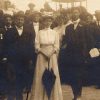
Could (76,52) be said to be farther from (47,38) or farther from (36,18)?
(36,18)

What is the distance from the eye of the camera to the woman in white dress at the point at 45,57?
21.9 feet

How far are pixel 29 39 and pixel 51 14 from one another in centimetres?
51

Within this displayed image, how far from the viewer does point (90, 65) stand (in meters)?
7.24

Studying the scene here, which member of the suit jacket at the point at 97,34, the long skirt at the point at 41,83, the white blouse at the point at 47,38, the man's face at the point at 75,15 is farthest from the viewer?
the suit jacket at the point at 97,34

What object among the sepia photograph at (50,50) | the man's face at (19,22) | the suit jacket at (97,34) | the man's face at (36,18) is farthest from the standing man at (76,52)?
the man's face at (19,22)

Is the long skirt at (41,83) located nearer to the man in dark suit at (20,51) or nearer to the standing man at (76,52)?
the man in dark suit at (20,51)

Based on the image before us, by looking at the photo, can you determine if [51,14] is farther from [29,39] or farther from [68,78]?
[68,78]

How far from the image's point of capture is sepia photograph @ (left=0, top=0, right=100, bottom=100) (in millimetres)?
6770

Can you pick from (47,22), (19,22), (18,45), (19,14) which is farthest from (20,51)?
(47,22)

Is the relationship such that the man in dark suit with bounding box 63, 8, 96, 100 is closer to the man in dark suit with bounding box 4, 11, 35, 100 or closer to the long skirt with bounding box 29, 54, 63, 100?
the long skirt with bounding box 29, 54, 63, 100

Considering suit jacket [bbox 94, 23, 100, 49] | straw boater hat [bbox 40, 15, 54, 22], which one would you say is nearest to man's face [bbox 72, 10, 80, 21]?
suit jacket [bbox 94, 23, 100, 49]

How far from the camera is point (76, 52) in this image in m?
7.18

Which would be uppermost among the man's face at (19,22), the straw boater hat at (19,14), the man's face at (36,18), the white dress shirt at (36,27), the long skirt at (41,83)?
the straw boater hat at (19,14)

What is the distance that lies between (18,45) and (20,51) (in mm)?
101
